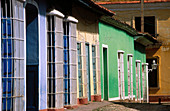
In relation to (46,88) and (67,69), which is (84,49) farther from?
(46,88)

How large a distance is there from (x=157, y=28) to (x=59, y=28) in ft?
67.8

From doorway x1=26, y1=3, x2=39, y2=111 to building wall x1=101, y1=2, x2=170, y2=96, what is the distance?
20.6m

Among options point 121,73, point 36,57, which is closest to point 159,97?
point 121,73

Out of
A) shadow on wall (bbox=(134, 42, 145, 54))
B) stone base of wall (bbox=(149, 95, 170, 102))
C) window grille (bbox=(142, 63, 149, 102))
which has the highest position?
shadow on wall (bbox=(134, 42, 145, 54))

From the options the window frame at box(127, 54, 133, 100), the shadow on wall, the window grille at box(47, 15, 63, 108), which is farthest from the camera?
the shadow on wall

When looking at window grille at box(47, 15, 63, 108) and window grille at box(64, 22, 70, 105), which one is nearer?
window grille at box(47, 15, 63, 108)

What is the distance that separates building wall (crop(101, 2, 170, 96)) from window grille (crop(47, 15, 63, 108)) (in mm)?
19852

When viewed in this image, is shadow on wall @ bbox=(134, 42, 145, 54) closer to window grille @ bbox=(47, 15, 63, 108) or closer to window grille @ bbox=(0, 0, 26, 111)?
window grille @ bbox=(47, 15, 63, 108)

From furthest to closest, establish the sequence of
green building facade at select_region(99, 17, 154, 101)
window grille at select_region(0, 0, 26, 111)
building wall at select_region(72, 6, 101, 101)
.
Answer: green building facade at select_region(99, 17, 154, 101) < building wall at select_region(72, 6, 101, 101) < window grille at select_region(0, 0, 26, 111)

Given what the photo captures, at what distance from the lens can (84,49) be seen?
16688mm

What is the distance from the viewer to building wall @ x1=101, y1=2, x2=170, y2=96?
3288 centimetres

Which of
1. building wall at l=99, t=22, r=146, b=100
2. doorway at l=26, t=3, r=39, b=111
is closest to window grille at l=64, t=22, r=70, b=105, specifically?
doorway at l=26, t=3, r=39, b=111

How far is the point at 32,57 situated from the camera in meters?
12.5

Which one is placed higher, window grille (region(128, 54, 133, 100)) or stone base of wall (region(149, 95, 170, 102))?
window grille (region(128, 54, 133, 100))
